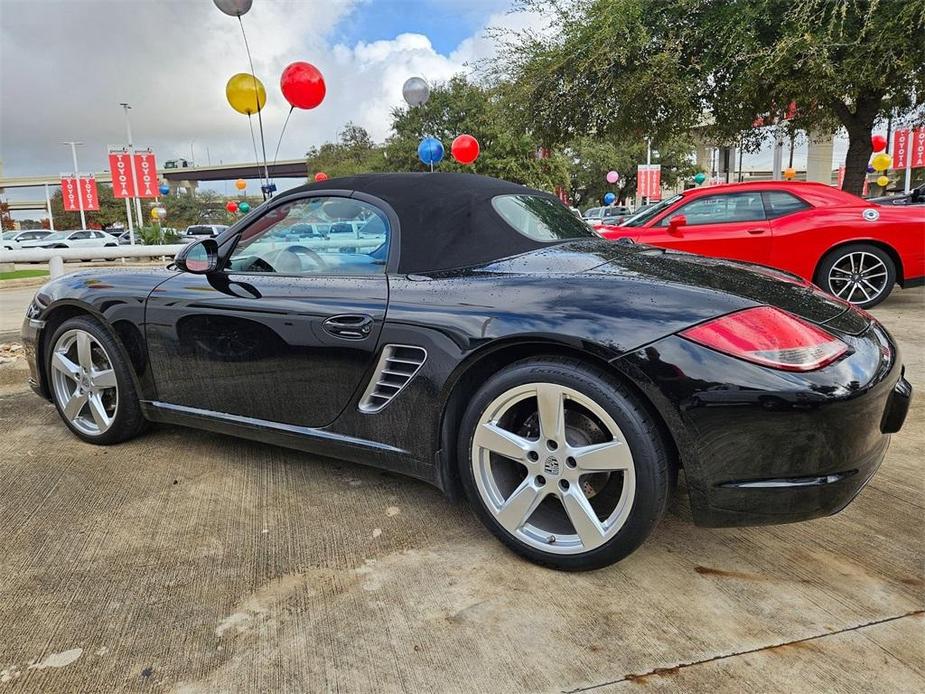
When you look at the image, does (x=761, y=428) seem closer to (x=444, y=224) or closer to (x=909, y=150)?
(x=444, y=224)

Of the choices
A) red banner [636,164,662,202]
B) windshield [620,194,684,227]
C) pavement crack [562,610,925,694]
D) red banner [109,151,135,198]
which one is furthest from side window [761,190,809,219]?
red banner [636,164,662,202]

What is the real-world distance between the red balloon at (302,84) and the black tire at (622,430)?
32.4 feet

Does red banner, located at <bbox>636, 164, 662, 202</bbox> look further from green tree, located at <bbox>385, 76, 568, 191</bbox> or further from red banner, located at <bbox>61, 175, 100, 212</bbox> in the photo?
red banner, located at <bbox>61, 175, 100, 212</bbox>

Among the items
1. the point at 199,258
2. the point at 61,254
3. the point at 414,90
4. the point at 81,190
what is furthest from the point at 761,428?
the point at 81,190

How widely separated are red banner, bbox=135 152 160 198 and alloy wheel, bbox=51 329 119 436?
78.8 ft

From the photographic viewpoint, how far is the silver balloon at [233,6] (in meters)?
9.05

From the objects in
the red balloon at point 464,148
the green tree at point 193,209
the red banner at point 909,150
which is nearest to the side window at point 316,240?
the red balloon at point 464,148

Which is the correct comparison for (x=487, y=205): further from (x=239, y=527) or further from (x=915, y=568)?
(x=915, y=568)

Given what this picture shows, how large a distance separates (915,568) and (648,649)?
102 cm

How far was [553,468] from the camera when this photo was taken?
6.67 ft

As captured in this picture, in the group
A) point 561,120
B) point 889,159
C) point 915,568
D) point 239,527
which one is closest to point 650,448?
point 915,568

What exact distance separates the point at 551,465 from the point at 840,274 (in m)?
5.87

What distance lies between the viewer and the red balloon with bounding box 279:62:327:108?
34.5 ft

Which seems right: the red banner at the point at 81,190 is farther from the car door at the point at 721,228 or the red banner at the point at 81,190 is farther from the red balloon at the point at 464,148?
the car door at the point at 721,228
